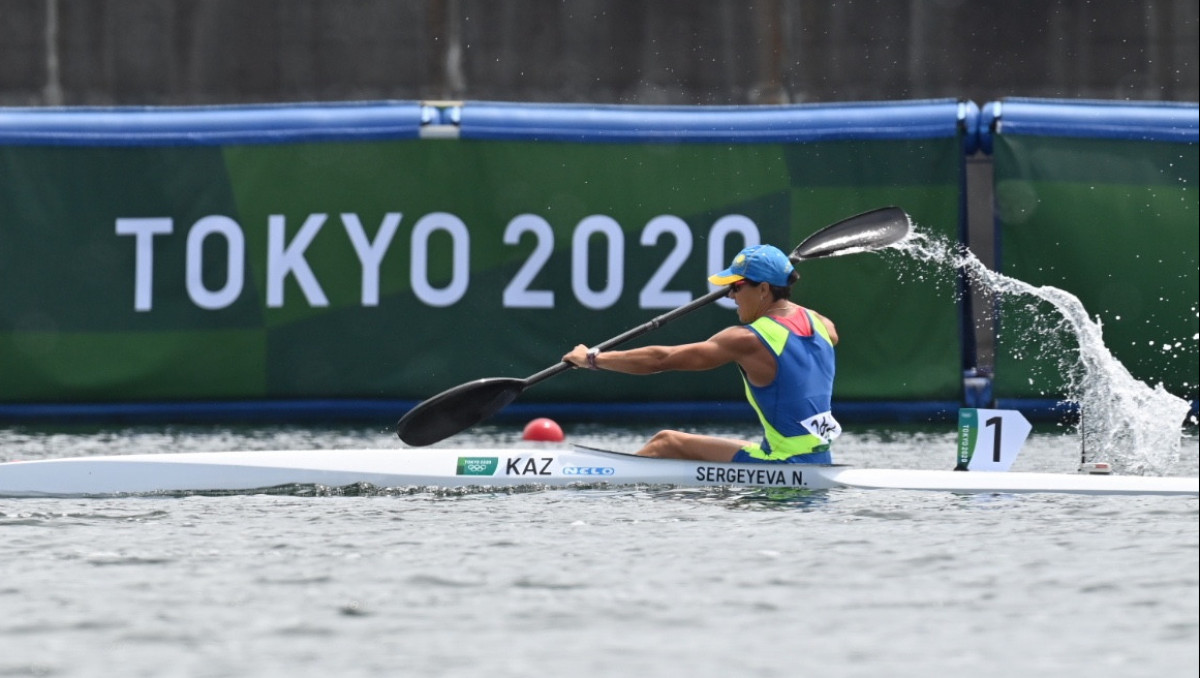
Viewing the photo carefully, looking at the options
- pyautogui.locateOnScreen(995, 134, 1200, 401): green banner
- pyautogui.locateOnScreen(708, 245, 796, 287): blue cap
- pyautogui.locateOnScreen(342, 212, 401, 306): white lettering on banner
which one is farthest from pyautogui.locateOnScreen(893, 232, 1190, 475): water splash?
pyautogui.locateOnScreen(342, 212, 401, 306): white lettering on banner

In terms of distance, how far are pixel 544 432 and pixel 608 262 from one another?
1.52 meters

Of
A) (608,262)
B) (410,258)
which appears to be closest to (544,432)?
(608,262)

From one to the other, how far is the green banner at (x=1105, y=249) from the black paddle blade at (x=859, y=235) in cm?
183

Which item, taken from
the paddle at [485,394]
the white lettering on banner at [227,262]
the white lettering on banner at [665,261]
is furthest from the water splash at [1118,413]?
the white lettering on banner at [227,262]

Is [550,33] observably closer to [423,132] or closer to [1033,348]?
[423,132]

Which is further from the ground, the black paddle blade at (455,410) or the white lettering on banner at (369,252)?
the white lettering on banner at (369,252)

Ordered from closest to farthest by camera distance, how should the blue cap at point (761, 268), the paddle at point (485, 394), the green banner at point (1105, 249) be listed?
1. the blue cap at point (761, 268)
2. the paddle at point (485, 394)
3. the green banner at point (1105, 249)

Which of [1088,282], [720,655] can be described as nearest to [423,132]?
[1088,282]

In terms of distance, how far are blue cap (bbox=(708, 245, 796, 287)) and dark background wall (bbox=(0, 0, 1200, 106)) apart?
291 inches

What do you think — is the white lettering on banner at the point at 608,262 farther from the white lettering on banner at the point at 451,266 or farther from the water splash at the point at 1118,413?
the water splash at the point at 1118,413

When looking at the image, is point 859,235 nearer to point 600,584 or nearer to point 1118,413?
point 1118,413

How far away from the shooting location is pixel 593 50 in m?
15.8

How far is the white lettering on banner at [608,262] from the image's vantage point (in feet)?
37.7

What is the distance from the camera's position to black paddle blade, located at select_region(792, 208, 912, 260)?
950 centimetres
